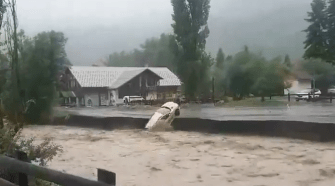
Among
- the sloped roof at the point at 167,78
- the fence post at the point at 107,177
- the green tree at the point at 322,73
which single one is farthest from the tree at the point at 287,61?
the fence post at the point at 107,177

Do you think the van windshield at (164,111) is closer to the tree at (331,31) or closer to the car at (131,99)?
the car at (131,99)

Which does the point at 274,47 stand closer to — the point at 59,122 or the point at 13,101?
the point at 13,101

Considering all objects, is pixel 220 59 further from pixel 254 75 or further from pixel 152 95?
pixel 152 95

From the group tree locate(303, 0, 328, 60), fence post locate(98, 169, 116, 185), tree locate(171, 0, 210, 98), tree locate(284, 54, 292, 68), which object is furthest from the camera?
tree locate(171, 0, 210, 98)

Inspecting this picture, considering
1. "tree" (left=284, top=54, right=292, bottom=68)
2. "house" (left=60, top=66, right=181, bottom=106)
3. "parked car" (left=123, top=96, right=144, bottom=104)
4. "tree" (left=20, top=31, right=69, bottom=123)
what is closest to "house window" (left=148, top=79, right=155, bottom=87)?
"house" (left=60, top=66, right=181, bottom=106)

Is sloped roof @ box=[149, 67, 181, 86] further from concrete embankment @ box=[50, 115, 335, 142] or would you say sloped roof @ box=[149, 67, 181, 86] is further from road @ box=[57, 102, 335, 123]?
Answer: concrete embankment @ box=[50, 115, 335, 142]
